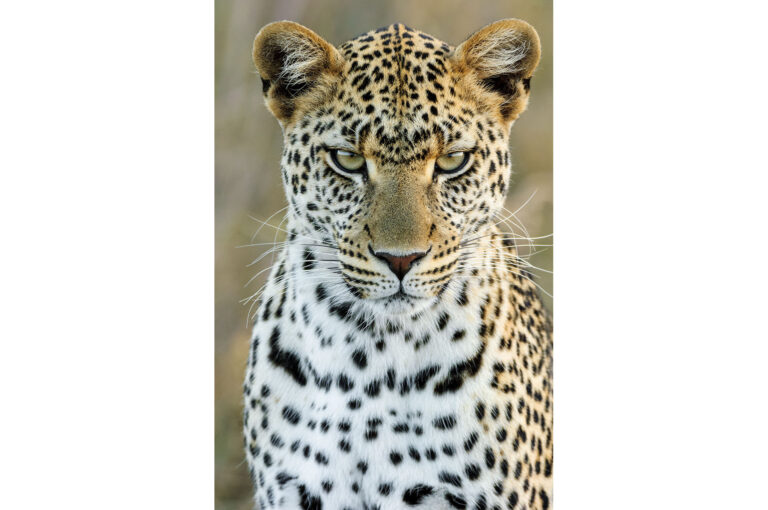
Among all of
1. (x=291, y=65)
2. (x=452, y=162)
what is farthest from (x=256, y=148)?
(x=452, y=162)

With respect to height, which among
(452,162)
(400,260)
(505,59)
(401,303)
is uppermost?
(505,59)

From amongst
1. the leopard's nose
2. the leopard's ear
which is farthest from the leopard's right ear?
the leopard's nose

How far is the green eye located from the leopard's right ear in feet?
0.64

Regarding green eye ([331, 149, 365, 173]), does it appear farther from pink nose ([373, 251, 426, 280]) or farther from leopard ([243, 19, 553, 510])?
pink nose ([373, 251, 426, 280])

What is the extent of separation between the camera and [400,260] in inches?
104

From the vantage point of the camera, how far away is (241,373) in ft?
10.5

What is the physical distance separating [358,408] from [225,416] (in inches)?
20.8

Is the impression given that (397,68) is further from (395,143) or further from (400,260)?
(400,260)

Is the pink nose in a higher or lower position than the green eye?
lower

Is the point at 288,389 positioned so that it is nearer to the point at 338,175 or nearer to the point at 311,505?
the point at 311,505

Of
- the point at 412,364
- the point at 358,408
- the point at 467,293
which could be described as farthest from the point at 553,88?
the point at 358,408

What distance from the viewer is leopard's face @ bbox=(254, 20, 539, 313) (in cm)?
270

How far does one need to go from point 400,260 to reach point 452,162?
0.32 metres

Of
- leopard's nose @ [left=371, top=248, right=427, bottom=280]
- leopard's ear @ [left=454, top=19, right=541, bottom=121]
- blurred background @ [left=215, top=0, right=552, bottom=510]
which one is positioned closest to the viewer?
leopard's nose @ [left=371, top=248, right=427, bottom=280]
